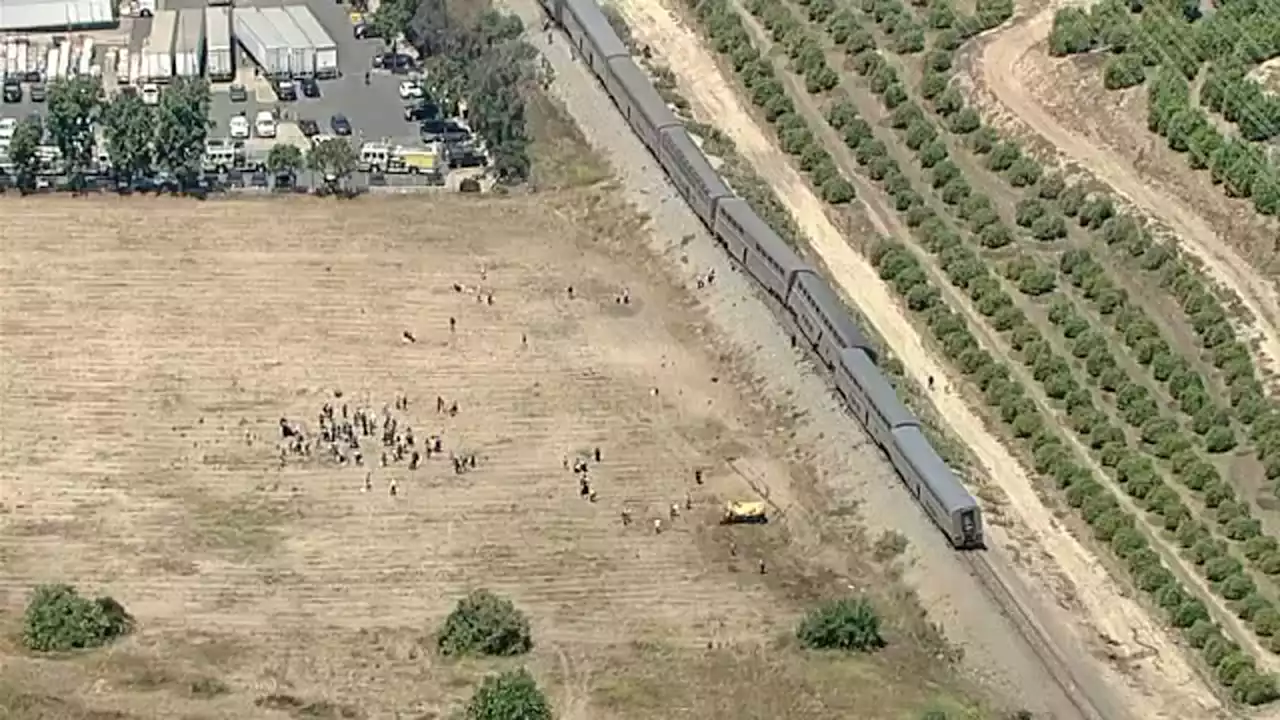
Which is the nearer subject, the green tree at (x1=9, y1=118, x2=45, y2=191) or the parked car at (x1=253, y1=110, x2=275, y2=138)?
the green tree at (x1=9, y1=118, x2=45, y2=191)

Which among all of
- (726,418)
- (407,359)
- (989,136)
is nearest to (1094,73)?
(989,136)

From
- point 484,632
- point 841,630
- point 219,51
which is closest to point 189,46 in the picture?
point 219,51

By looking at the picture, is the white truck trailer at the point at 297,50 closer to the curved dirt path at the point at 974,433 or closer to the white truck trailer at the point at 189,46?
the white truck trailer at the point at 189,46

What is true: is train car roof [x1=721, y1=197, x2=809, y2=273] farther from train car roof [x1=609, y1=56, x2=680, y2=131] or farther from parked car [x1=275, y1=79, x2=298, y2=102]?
parked car [x1=275, y1=79, x2=298, y2=102]

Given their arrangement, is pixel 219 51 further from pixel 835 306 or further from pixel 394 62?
pixel 835 306

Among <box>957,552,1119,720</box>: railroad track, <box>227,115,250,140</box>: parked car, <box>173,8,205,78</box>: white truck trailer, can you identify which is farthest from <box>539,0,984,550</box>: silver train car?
<box>173,8,205,78</box>: white truck trailer

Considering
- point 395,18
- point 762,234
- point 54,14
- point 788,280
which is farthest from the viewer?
point 54,14
